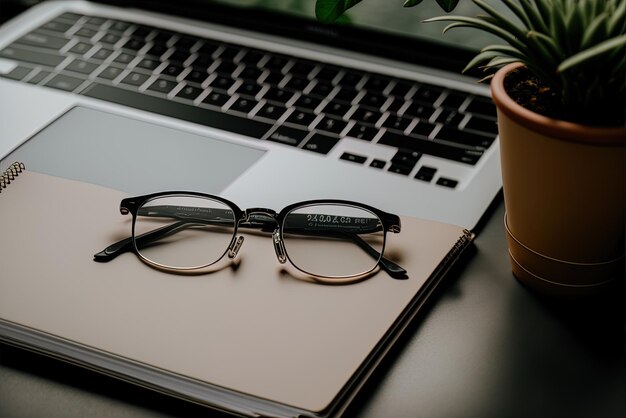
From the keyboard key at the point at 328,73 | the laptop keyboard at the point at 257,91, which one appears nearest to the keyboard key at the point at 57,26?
the laptop keyboard at the point at 257,91

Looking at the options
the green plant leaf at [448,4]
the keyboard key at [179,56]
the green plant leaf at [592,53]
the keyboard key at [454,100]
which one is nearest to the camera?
the green plant leaf at [592,53]

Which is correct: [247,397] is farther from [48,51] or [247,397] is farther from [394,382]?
[48,51]

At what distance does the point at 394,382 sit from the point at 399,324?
0.04 metres

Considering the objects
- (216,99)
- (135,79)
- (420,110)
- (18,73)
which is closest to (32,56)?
(18,73)

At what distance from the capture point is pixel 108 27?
1.01 m

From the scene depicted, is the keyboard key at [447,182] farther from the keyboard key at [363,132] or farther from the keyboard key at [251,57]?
the keyboard key at [251,57]

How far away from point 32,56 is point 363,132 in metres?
0.41

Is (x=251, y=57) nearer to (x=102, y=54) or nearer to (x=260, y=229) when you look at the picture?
(x=102, y=54)

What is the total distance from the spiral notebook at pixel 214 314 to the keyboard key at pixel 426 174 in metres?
0.10

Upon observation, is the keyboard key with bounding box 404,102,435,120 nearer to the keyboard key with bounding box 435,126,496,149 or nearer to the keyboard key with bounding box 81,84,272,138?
the keyboard key with bounding box 435,126,496,149

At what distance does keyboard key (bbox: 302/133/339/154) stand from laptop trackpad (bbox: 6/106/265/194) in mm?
47

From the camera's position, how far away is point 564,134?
1.72 feet

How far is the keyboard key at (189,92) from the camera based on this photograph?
0.88 m

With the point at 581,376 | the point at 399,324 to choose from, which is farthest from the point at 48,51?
the point at 581,376
